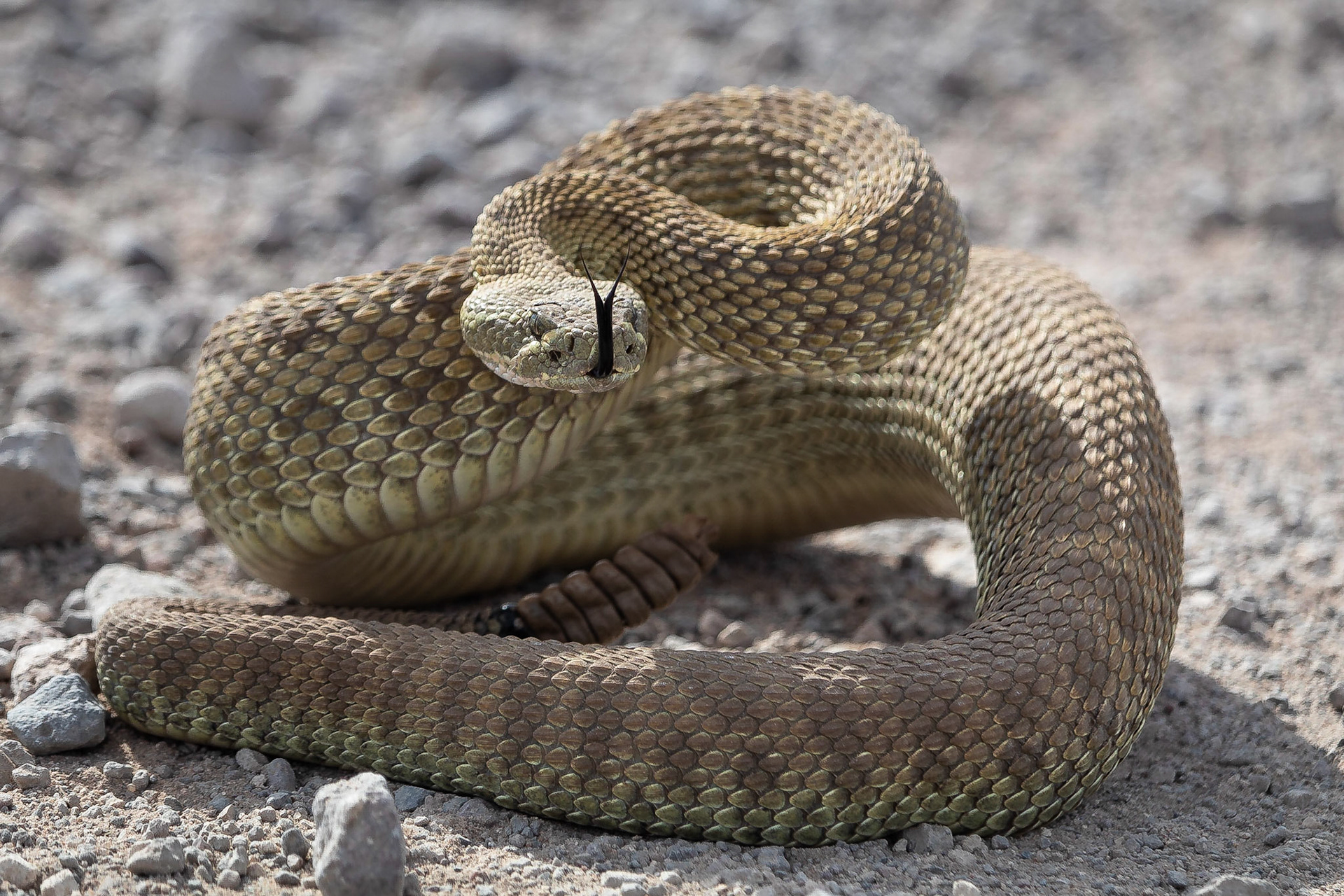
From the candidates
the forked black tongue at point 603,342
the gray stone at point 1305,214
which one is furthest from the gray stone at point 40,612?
the gray stone at point 1305,214

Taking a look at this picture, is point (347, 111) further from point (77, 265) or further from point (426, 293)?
point (426, 293)

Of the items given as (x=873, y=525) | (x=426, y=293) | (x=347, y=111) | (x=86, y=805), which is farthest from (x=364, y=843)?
(x=347, y=111)

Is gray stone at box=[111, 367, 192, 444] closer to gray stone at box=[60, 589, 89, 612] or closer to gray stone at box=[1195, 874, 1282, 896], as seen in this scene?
gray stone at box=[60, 589, 89, 612]

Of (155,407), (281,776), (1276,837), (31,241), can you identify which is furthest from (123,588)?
(1276,837)

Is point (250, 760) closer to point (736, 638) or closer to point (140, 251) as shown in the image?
point (736, 638)

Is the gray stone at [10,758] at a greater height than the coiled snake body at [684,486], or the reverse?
the coiled snake body at [684,486]

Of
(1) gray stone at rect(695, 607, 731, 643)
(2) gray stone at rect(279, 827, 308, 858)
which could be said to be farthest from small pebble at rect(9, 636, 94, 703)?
(1) gray stone at rect(695, 607, 731, 643)

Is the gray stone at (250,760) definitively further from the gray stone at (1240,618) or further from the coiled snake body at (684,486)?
the gray stone at (1240,618)
